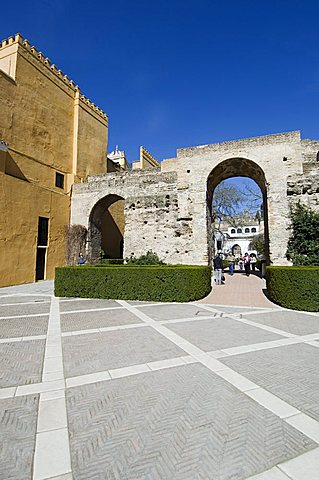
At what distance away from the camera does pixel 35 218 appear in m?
15.7

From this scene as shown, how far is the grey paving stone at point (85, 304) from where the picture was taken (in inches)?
310

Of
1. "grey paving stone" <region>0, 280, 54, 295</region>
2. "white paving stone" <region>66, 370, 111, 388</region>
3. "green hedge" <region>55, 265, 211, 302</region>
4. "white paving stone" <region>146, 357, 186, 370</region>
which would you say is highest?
"green hedge" <region>55, 265, 211, 302</region>

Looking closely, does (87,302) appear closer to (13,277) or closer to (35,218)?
(13,277)

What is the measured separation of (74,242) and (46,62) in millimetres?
12765

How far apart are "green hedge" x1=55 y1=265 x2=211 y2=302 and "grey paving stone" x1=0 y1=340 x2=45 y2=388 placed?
4.82 meters

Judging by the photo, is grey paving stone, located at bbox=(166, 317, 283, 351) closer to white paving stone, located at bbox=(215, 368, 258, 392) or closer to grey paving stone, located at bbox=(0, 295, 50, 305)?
white paving stone, located at bbox=(215, 368, 258, 392)

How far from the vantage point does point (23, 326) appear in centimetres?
582

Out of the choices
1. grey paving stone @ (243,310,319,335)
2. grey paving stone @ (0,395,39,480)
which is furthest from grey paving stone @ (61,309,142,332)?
grey paving stone @ (243,310,319,335)

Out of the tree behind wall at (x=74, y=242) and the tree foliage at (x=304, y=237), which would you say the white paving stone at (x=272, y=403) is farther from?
the tree behind wall at (x=74, y=242)

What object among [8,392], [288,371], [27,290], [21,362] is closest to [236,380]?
[288,371]

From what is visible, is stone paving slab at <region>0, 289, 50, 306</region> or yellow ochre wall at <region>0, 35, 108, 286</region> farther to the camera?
yellow ochre wall at <region>0, 35, 108, 286</region>

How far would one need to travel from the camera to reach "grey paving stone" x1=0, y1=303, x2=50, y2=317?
7.21 m

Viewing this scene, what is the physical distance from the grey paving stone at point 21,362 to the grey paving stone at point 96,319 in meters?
1.06

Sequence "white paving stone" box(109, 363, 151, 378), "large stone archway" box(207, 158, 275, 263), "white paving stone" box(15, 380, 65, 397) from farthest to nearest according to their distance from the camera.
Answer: "large stone archway" box(207, 158, 275, 263), "white paving stone" box(109, 363, 151, 378), "white paving stone" box(15, 380, 65, 397)
